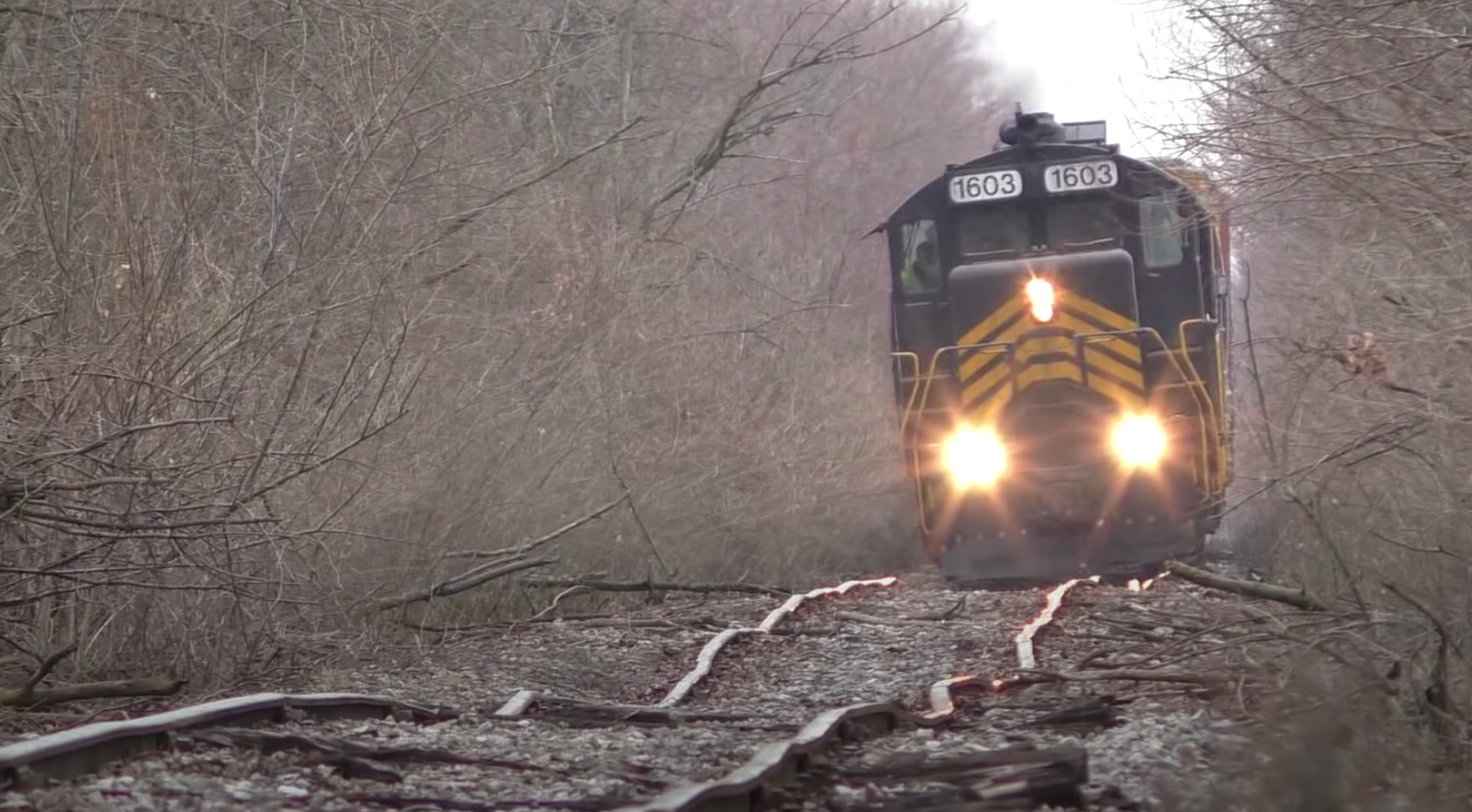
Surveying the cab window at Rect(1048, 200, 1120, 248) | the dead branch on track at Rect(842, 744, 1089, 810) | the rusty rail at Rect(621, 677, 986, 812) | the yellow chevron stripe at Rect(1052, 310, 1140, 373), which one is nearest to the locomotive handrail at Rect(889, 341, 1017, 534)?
the yellow chevron stripe at Rect(1052, 310, 1140, 373)

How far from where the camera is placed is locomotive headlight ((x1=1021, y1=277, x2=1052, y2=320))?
1195 centimetres

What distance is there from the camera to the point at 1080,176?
38.6ft

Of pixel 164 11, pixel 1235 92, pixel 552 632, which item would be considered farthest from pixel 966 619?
pixel 164 11

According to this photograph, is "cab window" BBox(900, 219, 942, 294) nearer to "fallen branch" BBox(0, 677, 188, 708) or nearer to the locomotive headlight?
the locomotive headlight

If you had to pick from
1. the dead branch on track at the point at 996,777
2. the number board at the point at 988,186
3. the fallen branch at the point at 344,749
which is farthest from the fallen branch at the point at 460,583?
the dead branch on track at the point at 996,777

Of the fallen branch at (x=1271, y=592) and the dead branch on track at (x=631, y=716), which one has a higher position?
the fallen branch at (x=1271, y=592)

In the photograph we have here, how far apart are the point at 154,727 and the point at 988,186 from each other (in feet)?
27.6

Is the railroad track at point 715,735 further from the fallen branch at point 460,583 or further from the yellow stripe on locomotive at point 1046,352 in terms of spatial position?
the yellow stripe on locomotive at point 1046,352

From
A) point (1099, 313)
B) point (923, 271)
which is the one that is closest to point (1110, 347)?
point (1099, 313)

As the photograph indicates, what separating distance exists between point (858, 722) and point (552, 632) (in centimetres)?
475

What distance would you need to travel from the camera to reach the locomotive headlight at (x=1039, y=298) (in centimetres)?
1195

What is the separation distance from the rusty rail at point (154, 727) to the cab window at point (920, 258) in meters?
7.04

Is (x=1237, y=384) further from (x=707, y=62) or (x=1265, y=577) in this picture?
(x=707, y=62)

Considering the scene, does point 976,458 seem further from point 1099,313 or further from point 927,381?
point 1099,313
